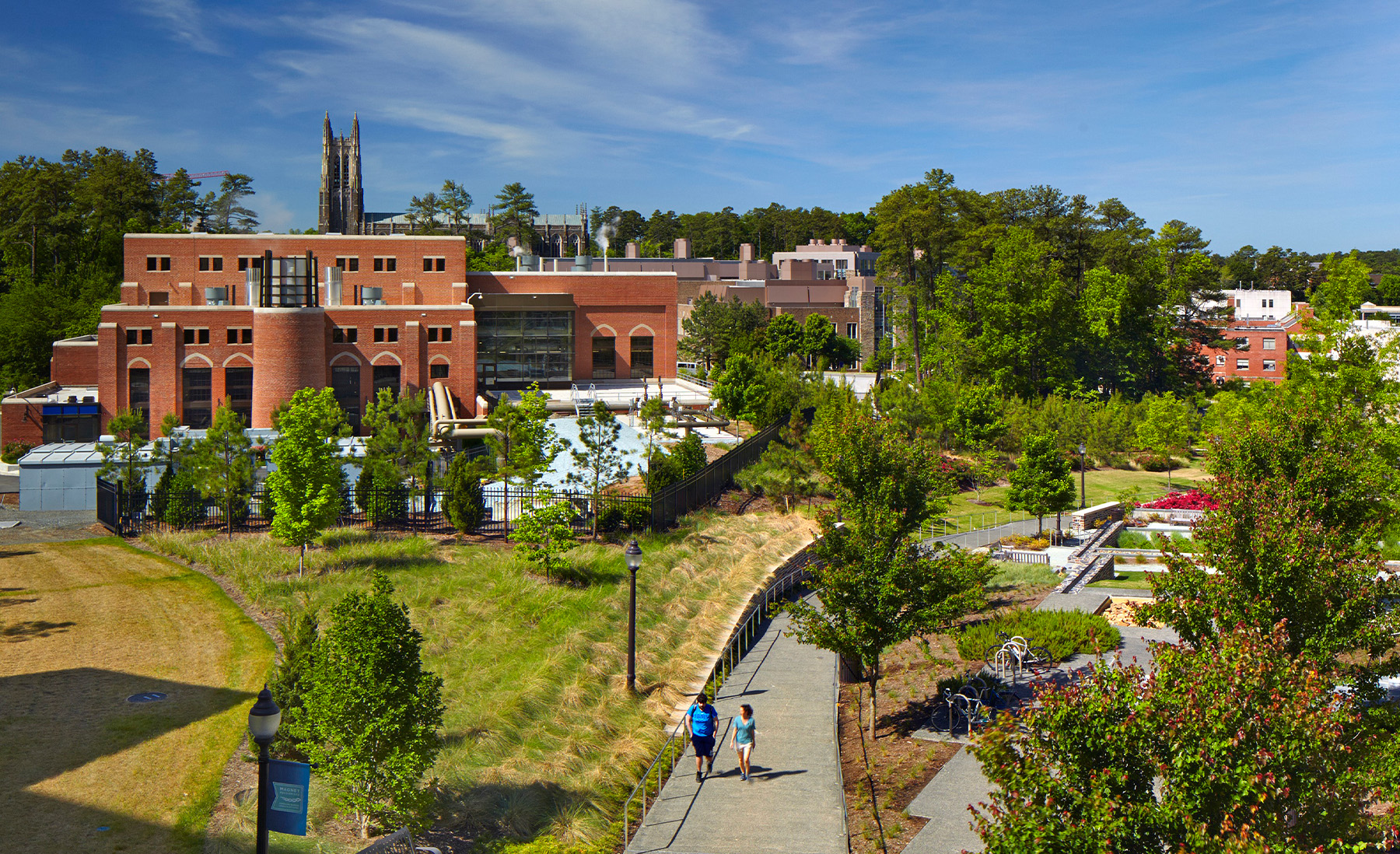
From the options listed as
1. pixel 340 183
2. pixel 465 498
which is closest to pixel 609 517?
pixel 465 498

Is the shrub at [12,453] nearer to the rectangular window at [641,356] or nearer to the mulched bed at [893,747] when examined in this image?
the rectangular window at [641,356]

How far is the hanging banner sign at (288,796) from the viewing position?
32.3ft

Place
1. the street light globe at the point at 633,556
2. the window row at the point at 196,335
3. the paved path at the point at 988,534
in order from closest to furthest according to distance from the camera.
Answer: the street light globe at the point at 633,556 → the paved path at the point at 988,534 → the window row at the point at 196,335

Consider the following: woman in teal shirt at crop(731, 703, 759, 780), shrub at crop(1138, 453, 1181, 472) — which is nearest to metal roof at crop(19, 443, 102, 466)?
woman in teal shirt at crop(731, 703, 759, 780)

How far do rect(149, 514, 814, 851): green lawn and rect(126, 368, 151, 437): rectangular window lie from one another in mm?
30293

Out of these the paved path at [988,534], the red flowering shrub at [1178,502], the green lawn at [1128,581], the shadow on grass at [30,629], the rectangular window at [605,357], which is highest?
the rectangular window at [605,357]

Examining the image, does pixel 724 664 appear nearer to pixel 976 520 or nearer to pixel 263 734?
pixel 263 734

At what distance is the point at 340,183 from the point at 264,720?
137m

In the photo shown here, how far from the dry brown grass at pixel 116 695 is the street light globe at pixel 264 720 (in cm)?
489

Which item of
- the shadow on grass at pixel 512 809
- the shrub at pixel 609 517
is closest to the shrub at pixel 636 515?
the shrub at pixel 609 517

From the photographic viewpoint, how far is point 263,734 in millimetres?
9234

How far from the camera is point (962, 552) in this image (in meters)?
19.7

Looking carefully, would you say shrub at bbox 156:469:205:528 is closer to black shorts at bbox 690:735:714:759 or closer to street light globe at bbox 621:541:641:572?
street light globe at bbox 621:541:641:572

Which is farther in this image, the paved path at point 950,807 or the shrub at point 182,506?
the shrub at point 182,506
